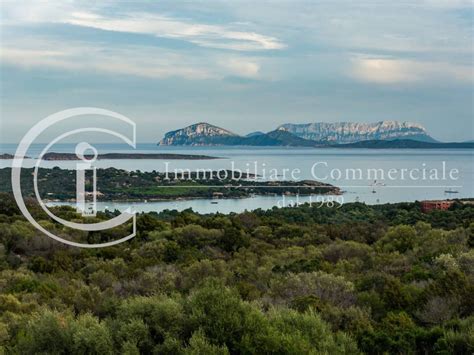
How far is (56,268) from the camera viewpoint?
1485 cm

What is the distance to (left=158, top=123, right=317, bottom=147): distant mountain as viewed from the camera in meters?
136

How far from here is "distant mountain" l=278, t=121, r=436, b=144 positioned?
14400cm

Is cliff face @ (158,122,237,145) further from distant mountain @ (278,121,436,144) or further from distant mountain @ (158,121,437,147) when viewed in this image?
distant mountain @ (278,121,436,144)

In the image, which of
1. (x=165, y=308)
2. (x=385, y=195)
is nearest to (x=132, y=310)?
Answer: (x=165, y=308)

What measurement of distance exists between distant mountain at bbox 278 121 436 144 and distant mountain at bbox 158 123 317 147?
350 centimetres

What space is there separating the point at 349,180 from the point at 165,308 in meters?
63.2

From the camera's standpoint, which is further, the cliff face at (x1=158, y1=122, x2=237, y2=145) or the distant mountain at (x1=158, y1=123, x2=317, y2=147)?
the distant mountain at (x1=158, y1=123, x2=317, y2=147)

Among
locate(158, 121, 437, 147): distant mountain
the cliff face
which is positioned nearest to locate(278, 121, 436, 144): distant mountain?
locate(158, 121, 437, 147): distant mountain

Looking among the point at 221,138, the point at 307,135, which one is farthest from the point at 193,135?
the point at 307,135

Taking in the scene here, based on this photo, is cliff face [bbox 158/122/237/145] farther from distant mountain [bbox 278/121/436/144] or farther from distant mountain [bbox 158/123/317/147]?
distant mountain [bbox 278/121/436/144]

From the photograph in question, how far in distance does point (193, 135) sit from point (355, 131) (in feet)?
126

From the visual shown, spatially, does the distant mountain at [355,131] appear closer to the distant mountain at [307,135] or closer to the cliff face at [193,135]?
the distant mountain at [307,135]

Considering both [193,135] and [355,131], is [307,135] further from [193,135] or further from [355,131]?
[193,135]

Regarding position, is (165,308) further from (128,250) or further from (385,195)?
(385,195)
